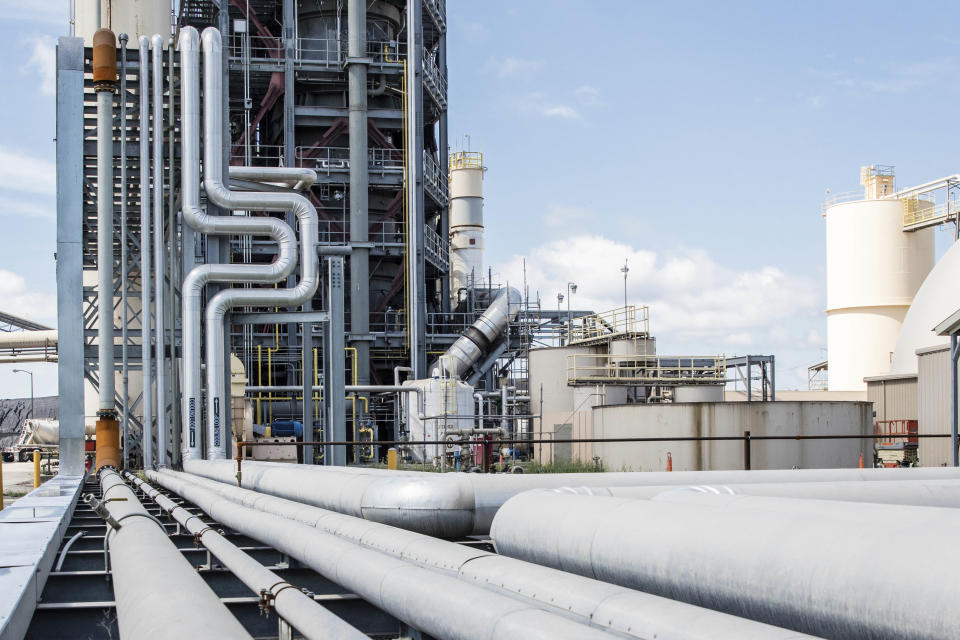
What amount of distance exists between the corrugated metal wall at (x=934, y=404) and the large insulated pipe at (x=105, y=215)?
774 inches

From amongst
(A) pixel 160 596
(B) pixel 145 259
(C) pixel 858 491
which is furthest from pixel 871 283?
(A) pixel 160 596

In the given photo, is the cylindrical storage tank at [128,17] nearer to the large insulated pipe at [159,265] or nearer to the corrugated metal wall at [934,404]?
the large insulated pipe at [159,265]

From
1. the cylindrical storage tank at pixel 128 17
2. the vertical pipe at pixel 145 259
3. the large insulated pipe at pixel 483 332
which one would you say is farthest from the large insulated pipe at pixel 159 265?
the large insulated pipe at pixel 483 332

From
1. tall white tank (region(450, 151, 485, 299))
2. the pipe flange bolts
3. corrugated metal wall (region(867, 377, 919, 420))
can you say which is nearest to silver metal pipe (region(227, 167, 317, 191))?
the pipe flange bolts

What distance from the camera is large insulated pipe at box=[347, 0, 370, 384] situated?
A: 43.1 meters

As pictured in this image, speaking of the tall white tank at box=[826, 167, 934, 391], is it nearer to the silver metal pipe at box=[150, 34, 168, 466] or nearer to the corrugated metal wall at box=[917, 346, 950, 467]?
the corrugated metal wall at box=[917, 346, 950, 467]

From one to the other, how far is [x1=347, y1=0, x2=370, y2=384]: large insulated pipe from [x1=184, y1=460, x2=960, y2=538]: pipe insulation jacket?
3333cm

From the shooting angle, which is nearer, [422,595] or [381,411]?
[422,595]

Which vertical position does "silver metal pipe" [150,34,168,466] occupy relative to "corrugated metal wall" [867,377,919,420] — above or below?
above

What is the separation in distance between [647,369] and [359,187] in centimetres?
1551

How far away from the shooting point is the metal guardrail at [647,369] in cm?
3428

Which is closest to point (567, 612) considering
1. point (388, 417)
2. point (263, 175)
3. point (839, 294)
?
point (263, 175)

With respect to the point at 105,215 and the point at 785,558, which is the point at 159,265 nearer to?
the point at 105,215

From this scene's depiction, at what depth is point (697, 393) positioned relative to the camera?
34625mm
